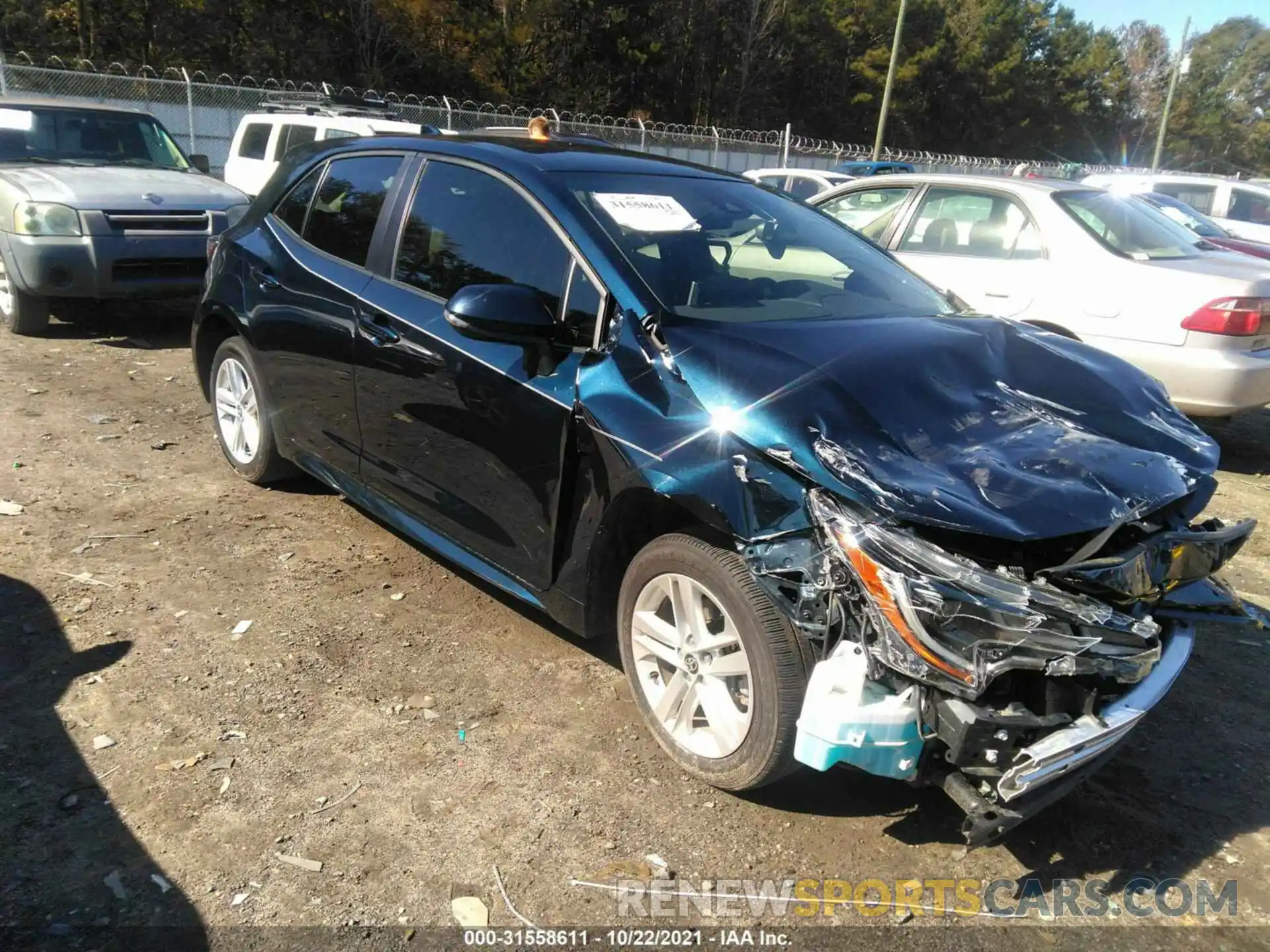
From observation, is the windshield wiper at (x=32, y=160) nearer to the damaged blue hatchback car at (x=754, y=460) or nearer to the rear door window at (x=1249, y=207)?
the damaged blue hatchback car at (x=754, y=460)

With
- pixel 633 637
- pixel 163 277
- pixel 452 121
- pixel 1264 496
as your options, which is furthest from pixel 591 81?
pixel 633 637

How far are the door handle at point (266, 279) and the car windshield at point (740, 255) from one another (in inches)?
67.2

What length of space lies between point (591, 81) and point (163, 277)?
30987 mm

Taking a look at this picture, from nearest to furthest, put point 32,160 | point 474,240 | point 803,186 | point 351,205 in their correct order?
point 474,240 → point 351,205 → point 32,160 → point 803,186

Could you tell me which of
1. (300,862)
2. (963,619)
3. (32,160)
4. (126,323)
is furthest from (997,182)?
(32,160)

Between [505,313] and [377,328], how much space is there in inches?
37.4

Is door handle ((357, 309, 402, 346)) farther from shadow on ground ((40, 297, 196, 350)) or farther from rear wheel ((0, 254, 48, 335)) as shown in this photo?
rear wheel ((0, 254, 48, 335))

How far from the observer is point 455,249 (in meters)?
3.65

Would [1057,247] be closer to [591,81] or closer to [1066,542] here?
[1066,542]

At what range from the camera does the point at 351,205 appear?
4238mm

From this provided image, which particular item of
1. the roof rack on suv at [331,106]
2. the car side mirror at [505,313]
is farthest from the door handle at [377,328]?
the roof rack on suv at [331,106]

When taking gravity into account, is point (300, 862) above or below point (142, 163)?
below

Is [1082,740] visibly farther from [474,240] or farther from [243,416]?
[243,416]

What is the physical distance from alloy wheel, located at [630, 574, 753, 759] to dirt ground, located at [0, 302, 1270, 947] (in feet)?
0.65
